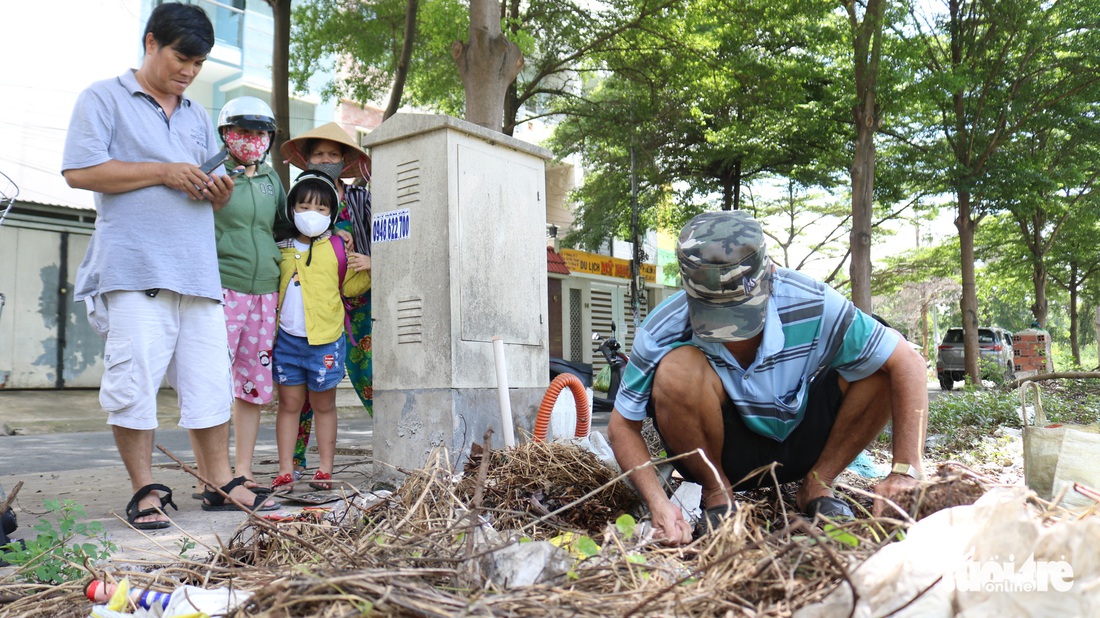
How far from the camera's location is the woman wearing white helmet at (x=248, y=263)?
12.9 ft

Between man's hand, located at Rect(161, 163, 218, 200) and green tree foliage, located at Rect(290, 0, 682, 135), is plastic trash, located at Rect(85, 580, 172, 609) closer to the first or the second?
man's hand, located at Rect(161, 163, 218, 200)

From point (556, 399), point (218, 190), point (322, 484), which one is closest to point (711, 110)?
point (556, 399)

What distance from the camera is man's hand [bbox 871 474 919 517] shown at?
86.7 inches

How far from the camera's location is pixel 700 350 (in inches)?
106

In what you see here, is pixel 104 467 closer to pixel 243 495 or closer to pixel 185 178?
pixel 243 495

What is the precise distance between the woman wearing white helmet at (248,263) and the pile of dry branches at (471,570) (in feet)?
5.33

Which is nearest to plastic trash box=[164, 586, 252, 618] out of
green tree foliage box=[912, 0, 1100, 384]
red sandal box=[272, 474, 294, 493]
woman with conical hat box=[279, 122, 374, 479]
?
red sandal box=[272, 474, 294, 493]

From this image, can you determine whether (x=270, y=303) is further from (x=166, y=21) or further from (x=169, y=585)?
(x=169, y=585)

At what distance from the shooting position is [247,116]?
12.8 feet

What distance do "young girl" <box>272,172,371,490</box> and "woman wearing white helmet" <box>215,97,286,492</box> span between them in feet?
0.36

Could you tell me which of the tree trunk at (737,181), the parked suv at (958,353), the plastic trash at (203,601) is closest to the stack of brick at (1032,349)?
the parked suv at (958,353)

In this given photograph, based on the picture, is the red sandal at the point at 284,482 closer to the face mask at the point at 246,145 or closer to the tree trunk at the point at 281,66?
the face mask at the point at 246,145

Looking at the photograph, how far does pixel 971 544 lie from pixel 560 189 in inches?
1013

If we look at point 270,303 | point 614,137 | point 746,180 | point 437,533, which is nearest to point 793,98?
point 614,137
